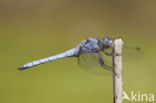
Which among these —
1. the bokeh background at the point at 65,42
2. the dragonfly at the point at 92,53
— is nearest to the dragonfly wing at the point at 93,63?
the dragonfly at the point at 92,53

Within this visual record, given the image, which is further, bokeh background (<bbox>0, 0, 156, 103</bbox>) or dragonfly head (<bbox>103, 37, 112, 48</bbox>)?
bokeh background (<bbox>0, 0, 156, 103</bbox>)

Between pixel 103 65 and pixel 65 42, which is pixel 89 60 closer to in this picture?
pixel 103 65

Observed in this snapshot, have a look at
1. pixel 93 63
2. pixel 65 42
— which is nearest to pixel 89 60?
pixel 93 63

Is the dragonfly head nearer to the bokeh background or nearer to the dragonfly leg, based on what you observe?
the dragonfly leg

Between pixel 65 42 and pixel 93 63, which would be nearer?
pixel 93 63

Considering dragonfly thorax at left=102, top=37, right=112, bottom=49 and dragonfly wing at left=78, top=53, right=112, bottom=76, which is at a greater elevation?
dragonfly thorax at left=102, top=37, right=112, bottom=49

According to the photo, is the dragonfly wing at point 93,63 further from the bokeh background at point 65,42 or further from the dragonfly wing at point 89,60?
the bokeh background at point 65,42

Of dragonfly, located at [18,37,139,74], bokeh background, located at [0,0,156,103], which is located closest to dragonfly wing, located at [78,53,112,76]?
dragonfly, located at [18,37,139,74]

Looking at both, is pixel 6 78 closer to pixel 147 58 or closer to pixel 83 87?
pixel 83 87
